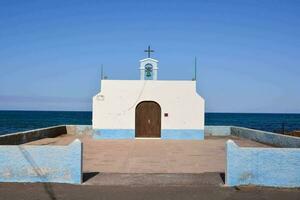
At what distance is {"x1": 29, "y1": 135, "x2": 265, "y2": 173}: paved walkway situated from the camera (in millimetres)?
11484

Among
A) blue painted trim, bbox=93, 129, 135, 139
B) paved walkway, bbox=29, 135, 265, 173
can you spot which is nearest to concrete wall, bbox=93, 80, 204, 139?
blue painted trim, bbox=93, 129, 135, 139

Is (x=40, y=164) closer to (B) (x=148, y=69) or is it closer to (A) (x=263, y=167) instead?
(A) (x=263, y=167)

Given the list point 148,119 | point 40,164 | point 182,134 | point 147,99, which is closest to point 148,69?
point 147,99

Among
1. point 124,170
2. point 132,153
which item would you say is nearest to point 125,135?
point 132,153

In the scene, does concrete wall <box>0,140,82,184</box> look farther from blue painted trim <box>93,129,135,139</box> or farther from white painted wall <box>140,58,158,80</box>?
white painted wall <box>140,58,158,80</box>

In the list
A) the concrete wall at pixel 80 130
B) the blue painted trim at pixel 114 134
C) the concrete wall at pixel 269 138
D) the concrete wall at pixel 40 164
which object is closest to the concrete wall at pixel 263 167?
the concrete wall at pixel 40 164

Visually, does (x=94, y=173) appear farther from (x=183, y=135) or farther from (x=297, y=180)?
(x=183, y=135)

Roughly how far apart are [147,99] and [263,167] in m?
12.6

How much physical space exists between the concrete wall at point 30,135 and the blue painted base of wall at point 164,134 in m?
2.85

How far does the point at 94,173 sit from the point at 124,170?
3.51 feet

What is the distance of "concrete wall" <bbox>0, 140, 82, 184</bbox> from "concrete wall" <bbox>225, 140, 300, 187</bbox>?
3.57 meters

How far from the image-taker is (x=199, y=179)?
9742mm

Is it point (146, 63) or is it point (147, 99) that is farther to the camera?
point (146, 63)

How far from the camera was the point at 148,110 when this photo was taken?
21.3m
